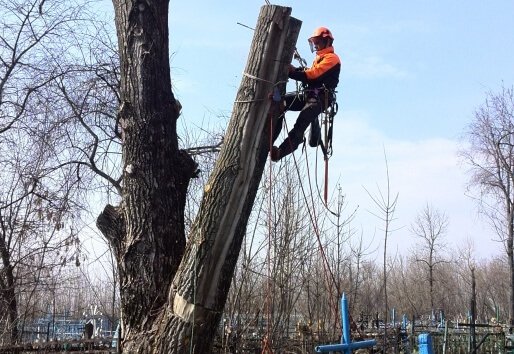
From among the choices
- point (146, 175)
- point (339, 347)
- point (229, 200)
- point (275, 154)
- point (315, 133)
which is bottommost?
point (339, 347)

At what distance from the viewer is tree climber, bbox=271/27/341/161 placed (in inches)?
188

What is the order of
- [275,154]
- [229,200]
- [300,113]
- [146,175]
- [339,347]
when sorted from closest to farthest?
[229,200] → [339,347] → [146,175] → [275,154] → [300,113]

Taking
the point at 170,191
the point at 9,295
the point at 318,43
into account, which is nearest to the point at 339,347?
the point at 170,191

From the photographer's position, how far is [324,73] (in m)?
4.85

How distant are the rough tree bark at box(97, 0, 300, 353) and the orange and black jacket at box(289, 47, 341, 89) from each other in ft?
1.76

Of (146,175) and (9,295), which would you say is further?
(9,295)

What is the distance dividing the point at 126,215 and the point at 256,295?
14.6 feet

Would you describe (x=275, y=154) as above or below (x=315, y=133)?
below

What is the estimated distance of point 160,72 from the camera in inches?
188

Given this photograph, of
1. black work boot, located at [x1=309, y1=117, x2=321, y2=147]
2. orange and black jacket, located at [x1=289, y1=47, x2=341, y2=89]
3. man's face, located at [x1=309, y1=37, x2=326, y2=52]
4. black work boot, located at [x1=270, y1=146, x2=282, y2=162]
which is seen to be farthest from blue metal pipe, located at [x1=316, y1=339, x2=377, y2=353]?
man's face, located at [x1=309, y1=37, x2=326, y2=52]

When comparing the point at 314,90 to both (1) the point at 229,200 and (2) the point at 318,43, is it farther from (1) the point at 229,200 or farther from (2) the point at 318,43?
(1) the point at 229,200

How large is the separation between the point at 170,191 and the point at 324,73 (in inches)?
60.3

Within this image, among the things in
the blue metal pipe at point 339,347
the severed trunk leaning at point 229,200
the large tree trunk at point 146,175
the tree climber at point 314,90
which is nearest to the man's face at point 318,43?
the tree climber at point 314,90

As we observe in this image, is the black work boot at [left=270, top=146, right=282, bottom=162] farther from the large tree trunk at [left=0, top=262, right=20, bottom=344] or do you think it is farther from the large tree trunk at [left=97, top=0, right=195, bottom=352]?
the large tree trunk at [left=0, top=262, right=20, bottom=344]
